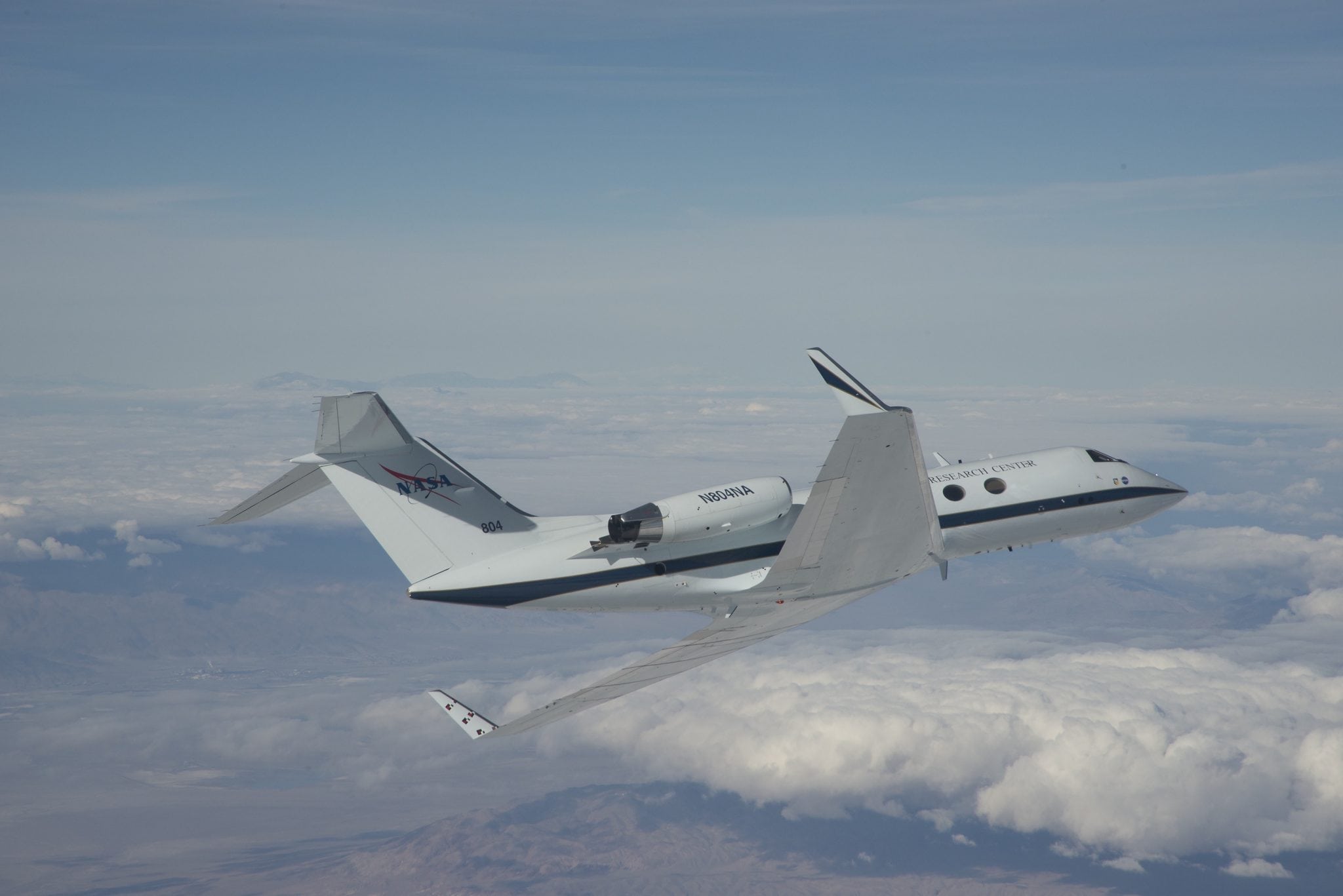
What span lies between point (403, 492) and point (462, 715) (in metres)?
7.42

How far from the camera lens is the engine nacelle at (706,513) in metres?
29.3

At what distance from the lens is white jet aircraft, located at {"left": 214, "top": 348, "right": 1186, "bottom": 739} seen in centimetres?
2867

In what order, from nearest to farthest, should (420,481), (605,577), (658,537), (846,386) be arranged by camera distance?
(846,386), (658,537), (605,577), (420,481)

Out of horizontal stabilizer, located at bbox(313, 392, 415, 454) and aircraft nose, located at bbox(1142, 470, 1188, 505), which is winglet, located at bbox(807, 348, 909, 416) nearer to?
horizontal stabilizer, located at bbox(313, 392, 415, 454)

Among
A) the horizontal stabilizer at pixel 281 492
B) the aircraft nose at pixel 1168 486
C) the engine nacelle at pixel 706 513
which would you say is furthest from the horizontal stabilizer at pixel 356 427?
the aircraft nose at pixel 1168 486

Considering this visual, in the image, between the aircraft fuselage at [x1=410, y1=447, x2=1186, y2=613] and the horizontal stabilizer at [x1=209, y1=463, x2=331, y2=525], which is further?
the aircraft fuselage at [x1=410, y1=447, x2=1186, y2=613]

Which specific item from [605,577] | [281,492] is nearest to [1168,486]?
[605,577]

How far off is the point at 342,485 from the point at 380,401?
2.81 meters

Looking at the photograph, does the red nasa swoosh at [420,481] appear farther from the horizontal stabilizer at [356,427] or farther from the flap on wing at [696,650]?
the flap on wing at [696,650]

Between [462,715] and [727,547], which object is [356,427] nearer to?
[462,715]

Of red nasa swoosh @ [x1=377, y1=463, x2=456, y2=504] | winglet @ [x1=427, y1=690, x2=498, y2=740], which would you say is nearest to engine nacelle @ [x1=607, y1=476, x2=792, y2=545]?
red nasa swoosh @ [x1=377, y1=463, x2=456, y2=504]

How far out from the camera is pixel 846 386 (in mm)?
24969

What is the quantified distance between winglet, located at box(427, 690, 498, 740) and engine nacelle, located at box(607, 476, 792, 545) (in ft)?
22.5

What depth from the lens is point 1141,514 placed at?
3653cm
